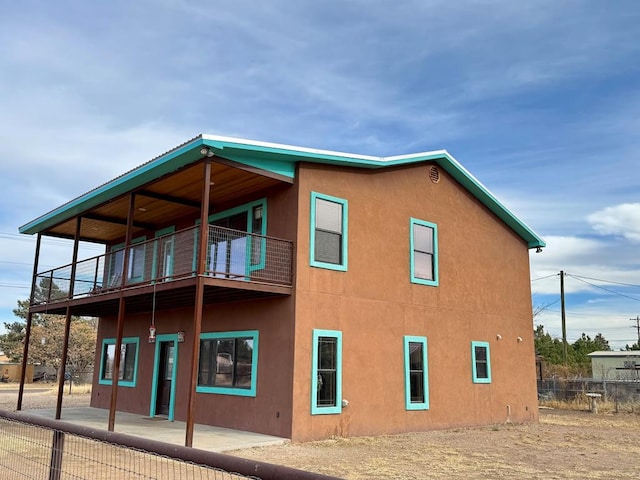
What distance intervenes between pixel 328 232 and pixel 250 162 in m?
2.60

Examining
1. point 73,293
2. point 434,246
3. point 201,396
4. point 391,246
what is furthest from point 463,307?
point 73,293

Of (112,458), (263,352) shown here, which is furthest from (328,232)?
(112,458)

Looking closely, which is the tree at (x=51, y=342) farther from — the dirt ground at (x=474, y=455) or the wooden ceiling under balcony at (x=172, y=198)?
the dirt ground at (x=474, y=455)

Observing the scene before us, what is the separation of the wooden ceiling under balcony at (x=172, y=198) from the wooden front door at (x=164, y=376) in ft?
13.0

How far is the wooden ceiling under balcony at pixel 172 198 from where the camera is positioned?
516 inches

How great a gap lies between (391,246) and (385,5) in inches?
245

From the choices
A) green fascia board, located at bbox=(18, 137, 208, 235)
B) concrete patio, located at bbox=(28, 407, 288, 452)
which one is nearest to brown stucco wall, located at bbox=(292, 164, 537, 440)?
concrete patio, located at bbox=(28, 407, 288, 452)

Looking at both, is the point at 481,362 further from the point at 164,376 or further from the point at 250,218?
the point at 164,376

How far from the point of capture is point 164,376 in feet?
56.0

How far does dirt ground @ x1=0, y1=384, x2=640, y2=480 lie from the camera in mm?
9359

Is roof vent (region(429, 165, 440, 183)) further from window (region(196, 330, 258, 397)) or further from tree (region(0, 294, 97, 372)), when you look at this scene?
tree (region(0, 294, 97, 372))

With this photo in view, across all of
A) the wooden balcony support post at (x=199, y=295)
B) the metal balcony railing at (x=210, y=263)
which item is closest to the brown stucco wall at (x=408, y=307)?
the metal balcony railing at (x=210, y=263)

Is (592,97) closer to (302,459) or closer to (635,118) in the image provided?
(635,118)

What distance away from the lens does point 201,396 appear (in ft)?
48.7
